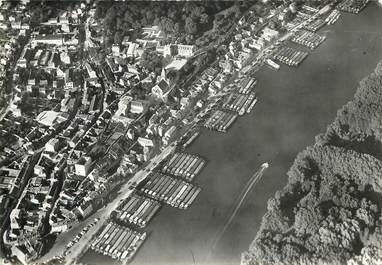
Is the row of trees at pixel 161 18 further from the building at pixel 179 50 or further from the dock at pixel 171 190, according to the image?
the dock at pixel 171 190

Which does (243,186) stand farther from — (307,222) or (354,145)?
(354,145)

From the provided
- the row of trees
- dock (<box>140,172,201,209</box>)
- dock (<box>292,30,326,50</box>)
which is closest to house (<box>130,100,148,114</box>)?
dock (<box>140,172,201,209</box>)

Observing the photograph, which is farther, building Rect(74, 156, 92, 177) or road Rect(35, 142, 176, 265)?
building Rect(74, 156, 92, 177)

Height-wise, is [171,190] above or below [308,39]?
below

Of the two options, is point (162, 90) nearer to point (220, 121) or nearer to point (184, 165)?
point (220, 121)

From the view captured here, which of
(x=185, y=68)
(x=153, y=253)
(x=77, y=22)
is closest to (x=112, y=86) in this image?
(x=185, y=68)

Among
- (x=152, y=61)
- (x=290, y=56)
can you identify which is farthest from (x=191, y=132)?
(x=290, y=56)

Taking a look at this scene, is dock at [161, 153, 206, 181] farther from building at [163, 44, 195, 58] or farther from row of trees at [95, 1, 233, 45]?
row of trees at [95, 1, 233, 45]
